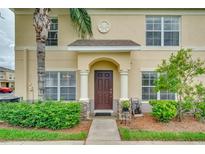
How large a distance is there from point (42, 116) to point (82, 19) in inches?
245

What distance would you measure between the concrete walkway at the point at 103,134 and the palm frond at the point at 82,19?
18.8 feet

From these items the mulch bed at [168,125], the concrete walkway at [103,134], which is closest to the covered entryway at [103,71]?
the mulch bed at [168,125]

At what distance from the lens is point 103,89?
49.2 ft

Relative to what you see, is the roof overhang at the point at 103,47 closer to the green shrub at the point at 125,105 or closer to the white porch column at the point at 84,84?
the white porch column at the point at 84,84

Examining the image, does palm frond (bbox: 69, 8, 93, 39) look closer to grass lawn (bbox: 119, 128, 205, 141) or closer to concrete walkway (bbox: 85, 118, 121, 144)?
concrete walkway (bbox: 85, 118, 121, 144)

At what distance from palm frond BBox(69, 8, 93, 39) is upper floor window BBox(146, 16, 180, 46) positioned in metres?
3.74

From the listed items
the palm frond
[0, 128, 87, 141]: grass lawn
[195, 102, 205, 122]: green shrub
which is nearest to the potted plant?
[0, 128, 87, 141]: grass lawn

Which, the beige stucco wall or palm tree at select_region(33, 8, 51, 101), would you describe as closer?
palm tree at select_region(33, 8, 51, 101)

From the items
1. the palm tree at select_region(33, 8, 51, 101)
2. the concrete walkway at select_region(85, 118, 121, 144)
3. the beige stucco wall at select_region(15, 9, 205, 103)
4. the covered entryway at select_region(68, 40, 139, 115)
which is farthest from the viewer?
the beige stucco wall at select_region(15, 9, 205, 103)

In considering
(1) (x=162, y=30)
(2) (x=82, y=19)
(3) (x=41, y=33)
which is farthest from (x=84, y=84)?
(1) (x=162, y=30)

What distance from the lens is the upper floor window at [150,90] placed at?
15.0 metres

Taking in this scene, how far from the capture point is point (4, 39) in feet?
92.7

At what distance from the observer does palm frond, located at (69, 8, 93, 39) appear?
1362 centimetres

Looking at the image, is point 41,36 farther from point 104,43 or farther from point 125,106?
point 125,106
